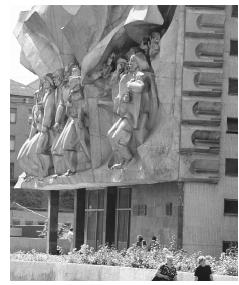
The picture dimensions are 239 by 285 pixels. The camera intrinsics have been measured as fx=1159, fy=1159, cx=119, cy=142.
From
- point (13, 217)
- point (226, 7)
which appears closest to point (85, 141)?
point (226, 7)

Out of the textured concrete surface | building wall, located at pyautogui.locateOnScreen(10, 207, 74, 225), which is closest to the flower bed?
the textured concrete surface

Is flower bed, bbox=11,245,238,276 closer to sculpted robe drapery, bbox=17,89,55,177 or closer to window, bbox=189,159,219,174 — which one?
window, bbox=189,159,219,174

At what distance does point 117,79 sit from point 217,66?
3775mm

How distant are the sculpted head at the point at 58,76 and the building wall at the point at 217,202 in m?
8.23

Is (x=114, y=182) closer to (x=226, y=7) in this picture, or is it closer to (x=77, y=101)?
(x=77, y=101)

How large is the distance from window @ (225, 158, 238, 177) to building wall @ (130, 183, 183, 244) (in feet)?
5.18

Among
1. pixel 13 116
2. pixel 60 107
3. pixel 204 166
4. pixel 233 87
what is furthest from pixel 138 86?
pixel 13 116

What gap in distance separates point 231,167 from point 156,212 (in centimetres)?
350

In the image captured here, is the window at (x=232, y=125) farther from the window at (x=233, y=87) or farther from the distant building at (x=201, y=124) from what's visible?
the window at (x=233, y=87)

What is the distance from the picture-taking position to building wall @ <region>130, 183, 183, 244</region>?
35844 mm

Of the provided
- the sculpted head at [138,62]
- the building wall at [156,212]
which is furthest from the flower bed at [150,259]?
the sculpted head at [138,62]

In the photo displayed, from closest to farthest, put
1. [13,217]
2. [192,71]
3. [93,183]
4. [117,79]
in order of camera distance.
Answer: [192,71]
[117,79]
[93,183]
[13,217]

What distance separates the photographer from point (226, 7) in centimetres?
3488

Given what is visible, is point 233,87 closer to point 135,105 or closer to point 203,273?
point 135,105
